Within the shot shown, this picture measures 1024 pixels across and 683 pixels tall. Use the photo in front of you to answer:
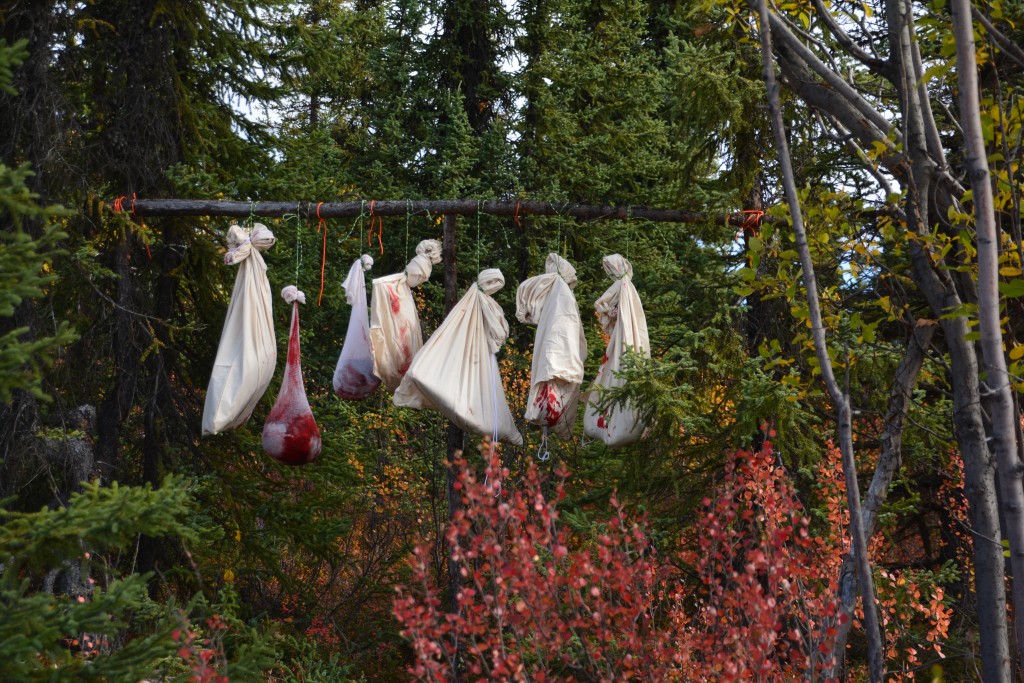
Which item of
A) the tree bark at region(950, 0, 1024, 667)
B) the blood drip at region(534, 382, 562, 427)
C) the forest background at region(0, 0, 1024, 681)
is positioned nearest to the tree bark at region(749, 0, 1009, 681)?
the forest background at region(0, 0, 1024, 681)

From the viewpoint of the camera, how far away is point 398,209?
5129 millimetres

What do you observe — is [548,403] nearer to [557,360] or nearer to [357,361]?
[557,360]

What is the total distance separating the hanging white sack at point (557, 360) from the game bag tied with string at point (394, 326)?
584mm

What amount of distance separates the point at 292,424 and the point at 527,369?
175 inches

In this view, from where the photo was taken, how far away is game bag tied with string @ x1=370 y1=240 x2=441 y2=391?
488 cm

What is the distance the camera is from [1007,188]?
2732 mm

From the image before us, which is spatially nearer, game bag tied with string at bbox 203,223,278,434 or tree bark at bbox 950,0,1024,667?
tree bark at bbox 950,0,1024,667

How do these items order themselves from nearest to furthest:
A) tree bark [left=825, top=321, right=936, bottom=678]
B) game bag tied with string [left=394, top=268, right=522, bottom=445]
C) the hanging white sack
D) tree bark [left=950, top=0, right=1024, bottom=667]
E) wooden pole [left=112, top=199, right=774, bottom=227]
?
tree bark [left=950, top=0, right=1024, bottom=667], tree bark [left=825, top=321, right=936, bottom=678], game bag tied with string [left=394, top=268, right=522, bottom=445], the hanging white sack, wooden pole [left=112, top=199, right=774, bottom=227]

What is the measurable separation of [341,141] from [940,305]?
966 centimetres

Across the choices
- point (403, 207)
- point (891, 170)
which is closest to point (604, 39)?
point (403, 207)

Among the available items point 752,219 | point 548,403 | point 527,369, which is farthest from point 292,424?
point 527,369

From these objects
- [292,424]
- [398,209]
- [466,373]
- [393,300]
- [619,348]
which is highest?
[398,209]

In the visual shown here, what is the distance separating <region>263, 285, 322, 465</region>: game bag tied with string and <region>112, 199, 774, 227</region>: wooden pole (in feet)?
2.00

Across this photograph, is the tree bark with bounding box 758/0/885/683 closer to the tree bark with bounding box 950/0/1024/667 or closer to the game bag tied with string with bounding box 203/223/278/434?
the tree bark with bounding box 950/0/1024/667
